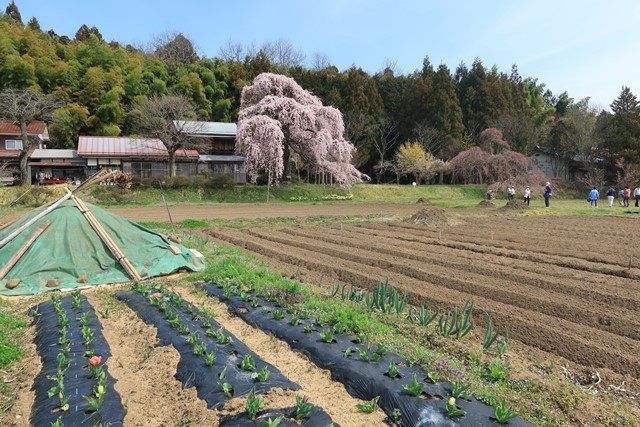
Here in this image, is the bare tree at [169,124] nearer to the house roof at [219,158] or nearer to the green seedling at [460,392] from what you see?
the house roof at [219,158]

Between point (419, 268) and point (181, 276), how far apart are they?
4.58 meters

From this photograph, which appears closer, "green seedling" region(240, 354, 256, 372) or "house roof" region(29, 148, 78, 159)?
"green seedling" region(240, 354, 256, 372)

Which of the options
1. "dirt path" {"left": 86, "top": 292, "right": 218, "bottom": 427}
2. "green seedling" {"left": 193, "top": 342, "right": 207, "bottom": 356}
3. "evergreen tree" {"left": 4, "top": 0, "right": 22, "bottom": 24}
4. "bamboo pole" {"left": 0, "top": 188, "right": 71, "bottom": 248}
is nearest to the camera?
"dirt path" {"left": 86, "top": 292, "right": 218, "bottom": 427}

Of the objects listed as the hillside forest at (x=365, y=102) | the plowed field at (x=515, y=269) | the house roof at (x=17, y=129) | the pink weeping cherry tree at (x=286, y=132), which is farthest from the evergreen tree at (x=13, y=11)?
the plowed field at (x=515, y=269)

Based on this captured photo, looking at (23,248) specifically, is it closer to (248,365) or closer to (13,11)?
(248,365)

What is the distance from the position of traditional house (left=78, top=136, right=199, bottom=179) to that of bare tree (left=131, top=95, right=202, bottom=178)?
1.72 metres

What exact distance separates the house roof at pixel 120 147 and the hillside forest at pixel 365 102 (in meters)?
4.02

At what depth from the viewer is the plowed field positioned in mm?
5719

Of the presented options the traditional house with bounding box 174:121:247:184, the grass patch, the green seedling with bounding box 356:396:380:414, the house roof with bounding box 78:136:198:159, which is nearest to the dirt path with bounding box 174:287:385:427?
the green seedling with bounding box 356:396:380:414

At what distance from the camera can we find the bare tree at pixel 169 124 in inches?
1189

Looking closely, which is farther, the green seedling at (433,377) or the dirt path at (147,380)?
the green seedling at (433,377)

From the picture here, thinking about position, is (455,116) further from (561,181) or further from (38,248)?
(38,248)

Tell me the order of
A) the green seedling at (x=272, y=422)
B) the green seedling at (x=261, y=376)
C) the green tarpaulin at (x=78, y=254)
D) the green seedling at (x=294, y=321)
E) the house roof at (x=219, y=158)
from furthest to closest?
the house roof at (x=219, y=158) < the green tarpaulin at (x=78, y=254) < the green seedling at (x=294, y=321) < the green seedling at (x=261, y=376) < the green seedling at (x=272, y=422)

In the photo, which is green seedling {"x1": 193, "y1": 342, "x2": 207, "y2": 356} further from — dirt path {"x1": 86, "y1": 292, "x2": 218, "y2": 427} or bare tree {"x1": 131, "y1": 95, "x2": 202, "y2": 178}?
bare tree {"x1": 131, "y1": 95, "x2": 202, "y2": 178}
